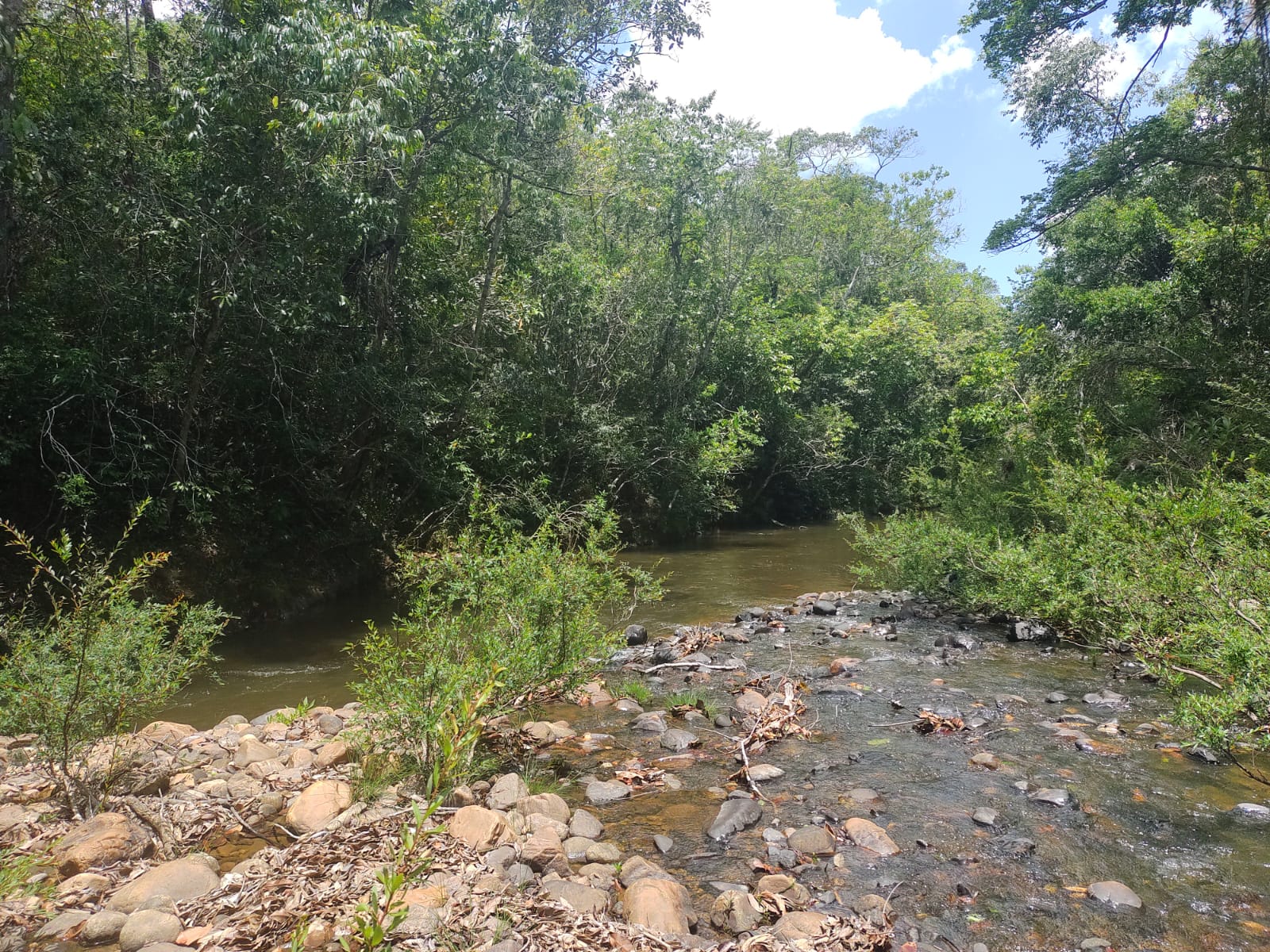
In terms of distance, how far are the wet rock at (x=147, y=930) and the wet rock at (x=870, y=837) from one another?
3366 millimetres

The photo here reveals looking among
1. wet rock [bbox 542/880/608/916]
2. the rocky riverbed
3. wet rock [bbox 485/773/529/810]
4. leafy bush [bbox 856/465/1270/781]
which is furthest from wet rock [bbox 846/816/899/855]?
wet rock [bbox 485/773/529/810]

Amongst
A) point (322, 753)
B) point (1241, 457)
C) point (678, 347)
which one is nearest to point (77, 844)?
point (322, 753)

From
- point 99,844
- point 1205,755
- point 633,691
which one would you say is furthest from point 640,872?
point 1205,755

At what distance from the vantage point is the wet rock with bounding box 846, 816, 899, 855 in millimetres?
3971

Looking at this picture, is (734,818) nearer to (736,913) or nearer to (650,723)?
(736,913)

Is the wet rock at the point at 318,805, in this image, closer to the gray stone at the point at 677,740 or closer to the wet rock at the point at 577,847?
the wet rock at the point at 577,847

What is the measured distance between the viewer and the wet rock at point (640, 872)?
3.57 meters

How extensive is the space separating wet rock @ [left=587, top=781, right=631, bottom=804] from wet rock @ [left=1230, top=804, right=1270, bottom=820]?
12.4 feet

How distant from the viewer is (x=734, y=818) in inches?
169

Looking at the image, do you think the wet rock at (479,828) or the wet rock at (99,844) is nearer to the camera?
the wet rock at (99,844)

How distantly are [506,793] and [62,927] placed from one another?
213cm

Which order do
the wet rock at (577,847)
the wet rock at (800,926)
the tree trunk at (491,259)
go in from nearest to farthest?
1. the wet rock at (800,926)
2. the wet rock at (577,847)
3. the tree trunk at (491,259)

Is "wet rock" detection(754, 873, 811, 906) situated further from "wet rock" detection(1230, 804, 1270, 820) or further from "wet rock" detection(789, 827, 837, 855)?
"wet rock" detection(1230, 804, 1270, 820)

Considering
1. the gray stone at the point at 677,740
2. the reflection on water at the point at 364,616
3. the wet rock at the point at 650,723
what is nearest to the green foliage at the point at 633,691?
the wet rock at the point at 650,723
